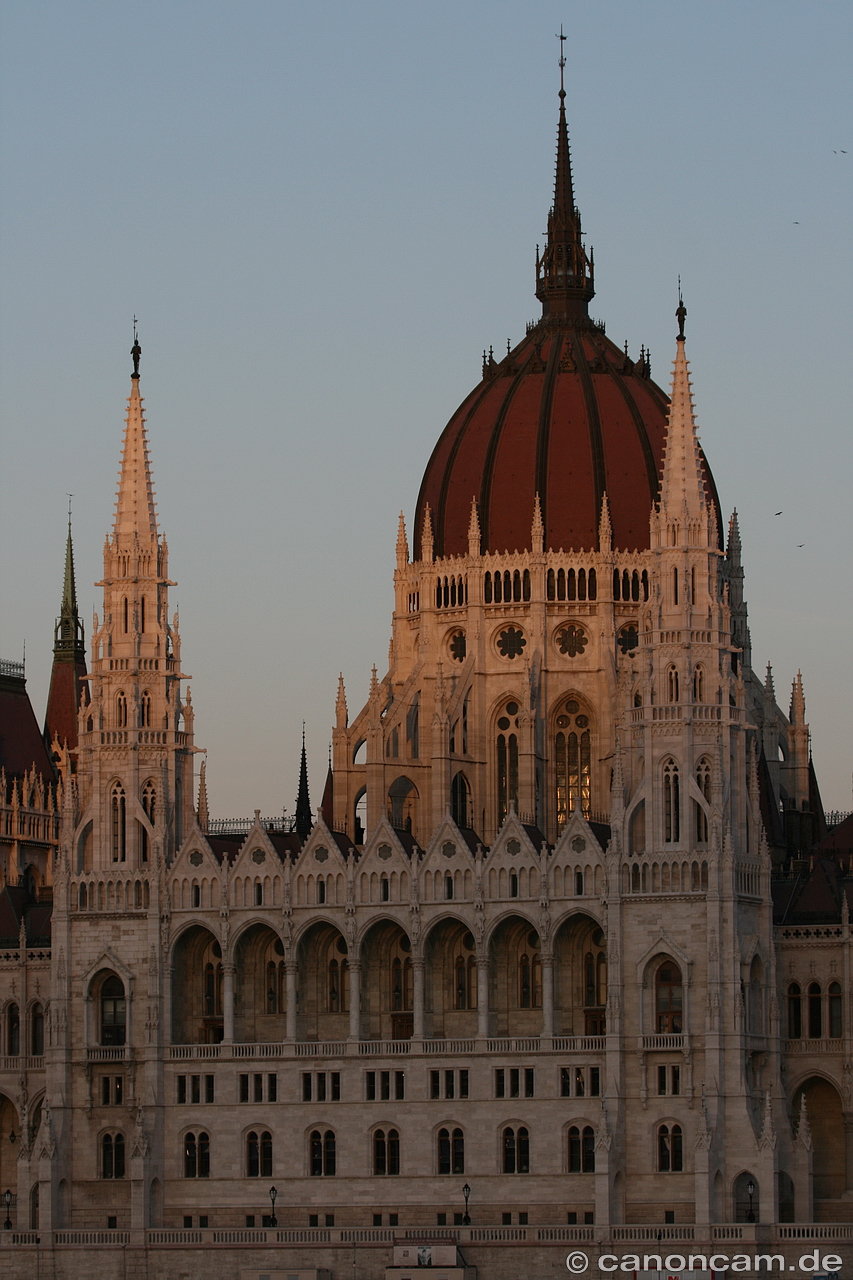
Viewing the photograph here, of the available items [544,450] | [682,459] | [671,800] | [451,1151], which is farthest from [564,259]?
[451,1151]

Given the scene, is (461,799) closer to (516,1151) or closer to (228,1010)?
(228,1010)

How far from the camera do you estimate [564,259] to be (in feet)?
477

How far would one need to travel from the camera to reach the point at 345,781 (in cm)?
13775

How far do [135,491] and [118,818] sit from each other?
13142 millimetres

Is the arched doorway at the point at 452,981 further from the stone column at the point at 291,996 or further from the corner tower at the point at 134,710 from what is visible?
the corner tower at the point at 134,710

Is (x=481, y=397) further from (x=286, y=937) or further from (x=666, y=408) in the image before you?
(x=286, y=937)

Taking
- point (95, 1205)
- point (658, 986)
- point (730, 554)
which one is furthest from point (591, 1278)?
point (730, 554)

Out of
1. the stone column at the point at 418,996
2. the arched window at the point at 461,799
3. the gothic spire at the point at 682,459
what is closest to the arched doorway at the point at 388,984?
the stone column at the point at 418,996

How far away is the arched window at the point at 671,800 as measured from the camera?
399 ft

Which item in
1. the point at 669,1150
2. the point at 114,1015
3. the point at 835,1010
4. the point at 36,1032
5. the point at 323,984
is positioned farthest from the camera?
the point at 36,1032

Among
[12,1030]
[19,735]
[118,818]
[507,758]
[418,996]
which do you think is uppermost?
[19,735]

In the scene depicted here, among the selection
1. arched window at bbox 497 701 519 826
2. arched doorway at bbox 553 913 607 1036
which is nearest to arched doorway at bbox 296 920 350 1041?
arched doorway at bbox 553 913 607 1036

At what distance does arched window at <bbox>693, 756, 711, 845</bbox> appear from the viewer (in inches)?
4779

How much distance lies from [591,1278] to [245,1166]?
16.1 m
